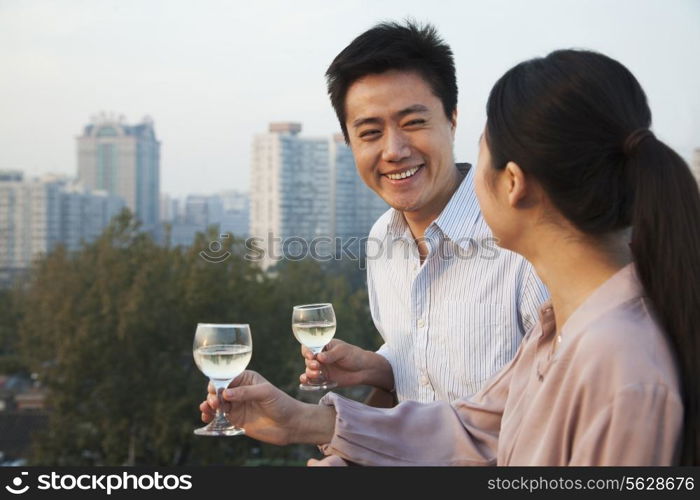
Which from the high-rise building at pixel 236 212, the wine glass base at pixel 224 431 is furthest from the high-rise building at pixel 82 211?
the wine glass base at pixel 224 431

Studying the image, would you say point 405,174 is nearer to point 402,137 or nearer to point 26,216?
point 402,137

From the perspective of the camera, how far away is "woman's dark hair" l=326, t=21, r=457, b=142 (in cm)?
269

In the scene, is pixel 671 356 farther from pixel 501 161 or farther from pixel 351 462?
pixel 351 462

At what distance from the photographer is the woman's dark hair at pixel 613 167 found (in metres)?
1.38

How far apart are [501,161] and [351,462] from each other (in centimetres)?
72

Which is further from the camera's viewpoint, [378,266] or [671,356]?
[378,266]

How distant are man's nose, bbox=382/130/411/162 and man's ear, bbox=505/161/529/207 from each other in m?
1.08

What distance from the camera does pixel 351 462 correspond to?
6.00ft

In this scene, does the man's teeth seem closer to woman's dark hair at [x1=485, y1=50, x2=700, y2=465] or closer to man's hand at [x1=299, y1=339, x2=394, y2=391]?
man's hand at [x1=299, y1=339, x2=394, y2=391]

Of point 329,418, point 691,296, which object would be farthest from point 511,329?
point 691,296

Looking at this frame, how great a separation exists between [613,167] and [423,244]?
4.27ft

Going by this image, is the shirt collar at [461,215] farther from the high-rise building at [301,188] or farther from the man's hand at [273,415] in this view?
the high-rise building at [301,188]

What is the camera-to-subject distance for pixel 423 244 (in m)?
2.78

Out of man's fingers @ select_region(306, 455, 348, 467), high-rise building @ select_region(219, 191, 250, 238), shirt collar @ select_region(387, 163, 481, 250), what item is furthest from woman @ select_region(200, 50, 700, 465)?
high-rise building @ select_region(219, 191, 250, 238)
